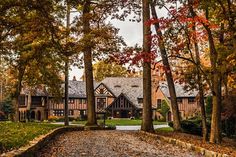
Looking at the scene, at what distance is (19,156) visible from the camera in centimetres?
1065

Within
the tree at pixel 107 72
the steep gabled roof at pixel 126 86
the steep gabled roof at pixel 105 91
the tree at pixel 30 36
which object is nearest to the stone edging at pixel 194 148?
the tree at pixel 30 36

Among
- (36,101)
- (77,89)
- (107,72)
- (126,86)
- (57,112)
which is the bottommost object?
(57,112)

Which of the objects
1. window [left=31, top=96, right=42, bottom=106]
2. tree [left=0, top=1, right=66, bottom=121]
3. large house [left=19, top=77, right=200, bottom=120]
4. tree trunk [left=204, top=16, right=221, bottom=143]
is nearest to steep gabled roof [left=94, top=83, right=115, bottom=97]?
large house [left=19, top=77, right=200, bottom=120]

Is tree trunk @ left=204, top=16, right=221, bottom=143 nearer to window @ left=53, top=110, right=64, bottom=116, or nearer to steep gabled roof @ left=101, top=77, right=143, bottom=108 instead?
steep gabled roof @ left=101, top=77, right=143, bottom=108

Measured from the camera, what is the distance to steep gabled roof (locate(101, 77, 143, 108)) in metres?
88.6

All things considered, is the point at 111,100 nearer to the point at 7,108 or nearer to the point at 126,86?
the point at 126,86

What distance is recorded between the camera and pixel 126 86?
89562 mm

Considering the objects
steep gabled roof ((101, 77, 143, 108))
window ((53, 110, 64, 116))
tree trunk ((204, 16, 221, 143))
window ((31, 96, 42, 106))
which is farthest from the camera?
steep gabled roof ((101, 77, 143, 108))

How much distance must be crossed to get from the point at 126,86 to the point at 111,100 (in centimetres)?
428

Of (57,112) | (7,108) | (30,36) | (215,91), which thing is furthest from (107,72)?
(215,91)

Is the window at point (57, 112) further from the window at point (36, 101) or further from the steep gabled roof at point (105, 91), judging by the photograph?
the steep gabled roof at point (105, 91)

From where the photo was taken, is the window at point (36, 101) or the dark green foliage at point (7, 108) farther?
the window at point (36, 101)

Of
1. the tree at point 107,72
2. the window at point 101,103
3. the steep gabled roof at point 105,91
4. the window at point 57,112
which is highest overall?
the tree at point 107,72

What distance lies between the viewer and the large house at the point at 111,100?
8275cm
